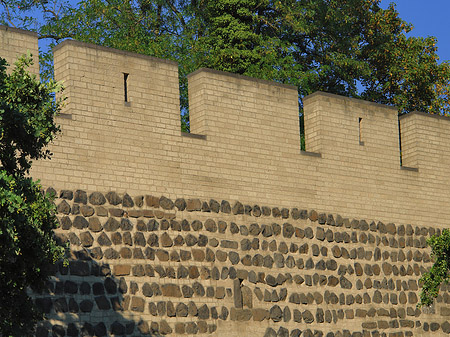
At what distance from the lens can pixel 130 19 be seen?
28922mm

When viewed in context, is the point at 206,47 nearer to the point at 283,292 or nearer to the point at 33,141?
the point at 283,292

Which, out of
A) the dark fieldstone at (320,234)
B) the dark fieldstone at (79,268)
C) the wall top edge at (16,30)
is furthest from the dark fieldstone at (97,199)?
the dark fieldstone at (320,234)

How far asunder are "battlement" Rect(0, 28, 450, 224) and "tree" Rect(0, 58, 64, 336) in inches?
156

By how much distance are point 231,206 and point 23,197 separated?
730 centimetres

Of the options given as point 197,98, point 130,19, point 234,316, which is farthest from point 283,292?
point 130,19

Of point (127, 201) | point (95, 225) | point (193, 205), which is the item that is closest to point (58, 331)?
point (95, 225)

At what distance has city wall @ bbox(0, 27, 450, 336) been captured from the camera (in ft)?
53.4

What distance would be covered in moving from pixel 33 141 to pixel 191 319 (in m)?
6.22

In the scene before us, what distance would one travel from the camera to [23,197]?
1138cm

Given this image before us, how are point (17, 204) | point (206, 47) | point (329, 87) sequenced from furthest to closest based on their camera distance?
point (329, 87) < point (206, 47) < point (17, 204)

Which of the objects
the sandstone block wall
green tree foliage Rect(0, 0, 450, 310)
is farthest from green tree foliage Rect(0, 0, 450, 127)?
the sandstone block wall

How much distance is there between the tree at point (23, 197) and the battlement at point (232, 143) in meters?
3.98

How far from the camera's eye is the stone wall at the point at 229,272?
52.7 feet

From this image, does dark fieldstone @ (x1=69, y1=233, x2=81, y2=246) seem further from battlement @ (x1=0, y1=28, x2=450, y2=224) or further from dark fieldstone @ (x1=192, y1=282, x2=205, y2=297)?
dark fieldstone @ (x1=192, y1=282, x2=205, y2=297)
